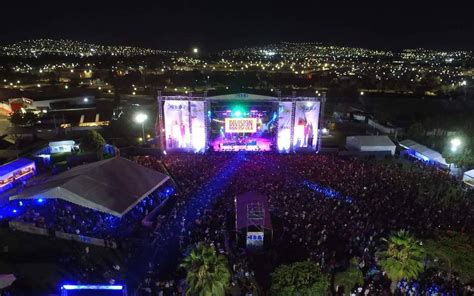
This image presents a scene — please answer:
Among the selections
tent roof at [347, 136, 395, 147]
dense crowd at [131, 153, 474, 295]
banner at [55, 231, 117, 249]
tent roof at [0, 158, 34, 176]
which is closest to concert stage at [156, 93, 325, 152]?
tent roof at [347, 136, 395, 147]

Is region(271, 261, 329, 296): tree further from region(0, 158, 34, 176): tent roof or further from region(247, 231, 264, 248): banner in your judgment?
region(0, 158, 34, 176): tent roof

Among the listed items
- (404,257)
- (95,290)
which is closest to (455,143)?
(404,257)

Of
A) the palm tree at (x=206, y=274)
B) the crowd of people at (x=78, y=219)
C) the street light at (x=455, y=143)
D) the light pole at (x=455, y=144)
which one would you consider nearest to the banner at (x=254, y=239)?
the crowd of people at (x=78, y=219)

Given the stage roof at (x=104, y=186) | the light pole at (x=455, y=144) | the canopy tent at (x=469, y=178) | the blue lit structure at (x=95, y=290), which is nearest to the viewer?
the blue lit structure at (x=95, y=290)

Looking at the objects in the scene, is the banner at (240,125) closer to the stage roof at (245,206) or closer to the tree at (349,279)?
the stage roof at (245,206)

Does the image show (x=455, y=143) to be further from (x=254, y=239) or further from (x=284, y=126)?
(x=254, y=239)
